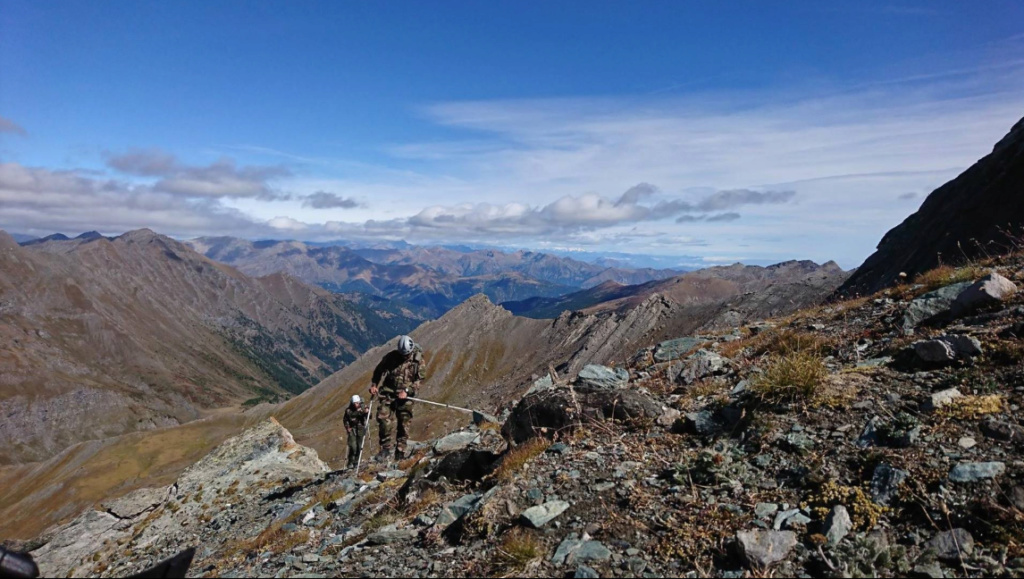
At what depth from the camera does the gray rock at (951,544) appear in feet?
18.3

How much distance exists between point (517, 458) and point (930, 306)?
10.5 m

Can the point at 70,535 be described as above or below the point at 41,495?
above

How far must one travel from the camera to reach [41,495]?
398 feet

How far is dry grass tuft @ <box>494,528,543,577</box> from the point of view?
6555 millimetres

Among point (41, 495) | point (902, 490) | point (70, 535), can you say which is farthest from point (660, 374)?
point (41, 495)

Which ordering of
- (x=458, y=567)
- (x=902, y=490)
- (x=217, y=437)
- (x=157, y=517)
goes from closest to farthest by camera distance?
(x=902, y=490), (x=458, y=567), (x=157, y=517), (x=217, y=437)

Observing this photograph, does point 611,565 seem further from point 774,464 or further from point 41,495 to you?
point 41,495

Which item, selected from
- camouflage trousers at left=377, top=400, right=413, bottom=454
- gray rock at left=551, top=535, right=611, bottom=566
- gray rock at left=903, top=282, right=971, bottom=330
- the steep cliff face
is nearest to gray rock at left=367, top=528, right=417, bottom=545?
gray rock at left=551, top=535, right=611, bottom=566

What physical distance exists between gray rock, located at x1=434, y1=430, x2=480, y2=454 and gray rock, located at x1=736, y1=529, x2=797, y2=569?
31.2 feet

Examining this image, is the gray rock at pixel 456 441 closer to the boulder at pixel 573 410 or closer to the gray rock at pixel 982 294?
the boulder at pixel 573 410

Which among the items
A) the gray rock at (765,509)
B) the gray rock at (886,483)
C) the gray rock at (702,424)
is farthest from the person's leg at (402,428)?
the gray rock at (886,483)

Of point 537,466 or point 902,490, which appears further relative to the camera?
point 537,466

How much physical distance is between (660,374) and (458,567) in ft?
27.4

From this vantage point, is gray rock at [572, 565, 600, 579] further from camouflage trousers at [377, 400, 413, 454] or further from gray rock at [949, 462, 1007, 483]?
camouflage trousers at [377, 400, 413, 454]
